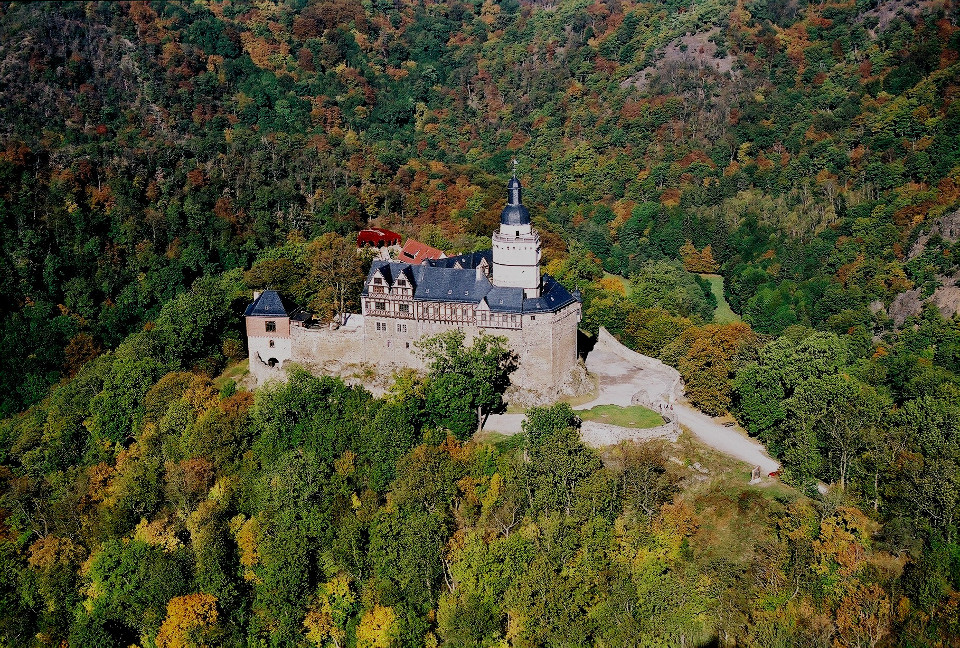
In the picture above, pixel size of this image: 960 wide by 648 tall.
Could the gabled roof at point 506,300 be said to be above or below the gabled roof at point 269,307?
above

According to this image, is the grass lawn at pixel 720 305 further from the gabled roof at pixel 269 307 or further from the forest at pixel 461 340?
the gabled roof at pixel 269 307

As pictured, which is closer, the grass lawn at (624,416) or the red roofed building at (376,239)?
the grass lawn at (624,416)

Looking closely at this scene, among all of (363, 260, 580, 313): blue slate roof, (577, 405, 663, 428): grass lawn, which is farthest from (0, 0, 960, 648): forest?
(363, 260, 580, 313): blue slate roof

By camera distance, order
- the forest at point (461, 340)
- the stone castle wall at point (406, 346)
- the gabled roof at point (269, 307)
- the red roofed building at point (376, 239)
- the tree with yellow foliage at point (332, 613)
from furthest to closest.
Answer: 1. the red roofed building at point (376, 239)
2. the gabled roof at point (269, 307)
3. the stone castle wall at point (406, 346)
4. the tree with yellow foliage at point (332, 613)
5. the forest at point (461, 340)

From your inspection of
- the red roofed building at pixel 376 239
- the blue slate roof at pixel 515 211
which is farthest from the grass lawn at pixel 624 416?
the red roofed building at pixel 376 239

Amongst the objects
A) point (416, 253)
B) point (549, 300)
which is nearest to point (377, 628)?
point (549, 300)
